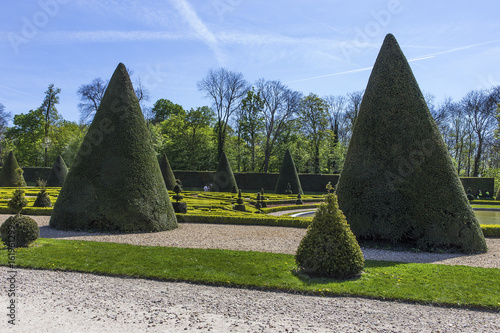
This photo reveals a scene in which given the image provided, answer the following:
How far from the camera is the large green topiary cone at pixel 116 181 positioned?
12.4 meters

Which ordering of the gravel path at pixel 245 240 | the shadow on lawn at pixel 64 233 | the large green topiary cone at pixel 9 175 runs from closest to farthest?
the gravel path at pixel 245 240 < the shadow on lawn at pixel 64 233 < the large green topiary cone at pixel 9 175

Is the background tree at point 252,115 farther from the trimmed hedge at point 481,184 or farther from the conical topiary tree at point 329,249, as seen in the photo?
the conical topiary tree at point 329,249

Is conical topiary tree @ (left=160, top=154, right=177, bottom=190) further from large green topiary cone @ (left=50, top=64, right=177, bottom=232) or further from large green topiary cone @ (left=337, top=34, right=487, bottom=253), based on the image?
large green topiary cone @ (left=337, top=34, right=487, bottom=253)

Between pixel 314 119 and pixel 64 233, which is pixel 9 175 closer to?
pixel 64 233

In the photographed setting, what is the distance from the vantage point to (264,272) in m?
7.39

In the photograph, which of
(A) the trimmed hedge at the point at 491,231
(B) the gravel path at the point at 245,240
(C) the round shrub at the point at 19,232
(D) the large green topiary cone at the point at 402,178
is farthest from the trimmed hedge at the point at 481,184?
(C) the round shrub at the point at 19,232

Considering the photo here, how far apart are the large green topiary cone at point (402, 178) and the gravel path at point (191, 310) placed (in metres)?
4.99

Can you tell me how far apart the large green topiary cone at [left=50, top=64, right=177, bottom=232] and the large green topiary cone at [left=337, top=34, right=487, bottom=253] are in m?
6.72

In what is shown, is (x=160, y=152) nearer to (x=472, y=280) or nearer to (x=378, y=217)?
(x=378, y=217)

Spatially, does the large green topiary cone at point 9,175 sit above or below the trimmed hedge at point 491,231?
above

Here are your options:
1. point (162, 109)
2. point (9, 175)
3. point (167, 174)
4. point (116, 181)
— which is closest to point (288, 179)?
point (167, 174)

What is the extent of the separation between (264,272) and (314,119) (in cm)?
4444

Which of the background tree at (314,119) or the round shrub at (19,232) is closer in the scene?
the round shrub at (19,232)

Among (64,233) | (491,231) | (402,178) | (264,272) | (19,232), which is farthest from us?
(491,231)
